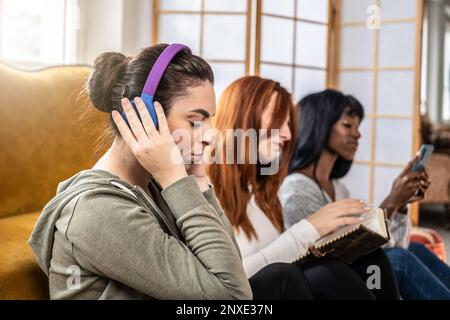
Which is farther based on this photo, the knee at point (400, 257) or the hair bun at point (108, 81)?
the knee at point (400, 257)

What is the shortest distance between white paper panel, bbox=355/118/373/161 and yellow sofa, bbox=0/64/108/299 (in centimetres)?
153

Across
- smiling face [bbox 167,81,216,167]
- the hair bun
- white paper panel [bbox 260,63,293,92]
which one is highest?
white paper panel [bbox 260,63,293,92]

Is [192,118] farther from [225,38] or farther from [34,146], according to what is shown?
[225,38]

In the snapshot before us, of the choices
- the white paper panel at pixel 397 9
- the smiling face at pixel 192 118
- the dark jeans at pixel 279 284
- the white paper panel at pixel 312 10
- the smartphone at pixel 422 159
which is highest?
the white paper panel at pixel 397 9

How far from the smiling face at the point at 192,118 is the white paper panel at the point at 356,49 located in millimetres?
1407

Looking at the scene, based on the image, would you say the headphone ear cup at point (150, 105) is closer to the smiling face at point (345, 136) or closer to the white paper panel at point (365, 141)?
the smiling face at point (345, 136)

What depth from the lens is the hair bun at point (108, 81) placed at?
48cm

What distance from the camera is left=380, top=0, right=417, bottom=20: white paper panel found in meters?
2.04

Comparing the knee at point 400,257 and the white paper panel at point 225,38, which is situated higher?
the white paper panel at point 225,38

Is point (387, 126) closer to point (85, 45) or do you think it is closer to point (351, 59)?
point (351, 59)

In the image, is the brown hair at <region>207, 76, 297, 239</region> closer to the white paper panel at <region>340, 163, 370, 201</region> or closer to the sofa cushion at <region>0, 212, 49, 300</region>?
the sofa cushion at <region>0, 212, 49, 300</region>

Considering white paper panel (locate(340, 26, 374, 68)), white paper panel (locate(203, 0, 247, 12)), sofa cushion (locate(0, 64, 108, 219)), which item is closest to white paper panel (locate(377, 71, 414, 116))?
white paper panel (locate(340, 26, 374, 68))

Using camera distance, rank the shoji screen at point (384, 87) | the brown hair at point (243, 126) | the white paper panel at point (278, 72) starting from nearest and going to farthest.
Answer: the brown hair at point (243, 126), the white paper panel at point (278, 72), the shoji screen at point (384, 87)

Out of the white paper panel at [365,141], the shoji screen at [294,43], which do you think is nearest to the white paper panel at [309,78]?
the shoji screen at [294,43]
